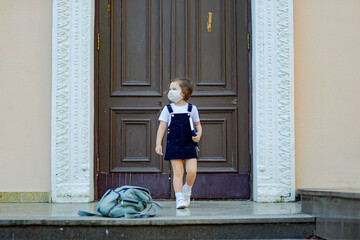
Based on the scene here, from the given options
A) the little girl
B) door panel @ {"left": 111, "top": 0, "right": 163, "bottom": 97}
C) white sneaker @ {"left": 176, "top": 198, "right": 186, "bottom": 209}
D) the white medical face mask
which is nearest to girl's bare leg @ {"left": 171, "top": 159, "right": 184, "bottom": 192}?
the little girl

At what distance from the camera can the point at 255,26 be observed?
6.02 m

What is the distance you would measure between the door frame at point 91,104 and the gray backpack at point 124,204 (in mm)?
1452

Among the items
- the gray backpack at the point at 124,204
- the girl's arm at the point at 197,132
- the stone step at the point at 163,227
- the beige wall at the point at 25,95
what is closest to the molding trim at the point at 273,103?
the girl's arm at the point at 197,132

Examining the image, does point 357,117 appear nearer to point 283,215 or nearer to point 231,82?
point 231,82

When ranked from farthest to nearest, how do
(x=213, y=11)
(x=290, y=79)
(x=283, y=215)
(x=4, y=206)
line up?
(x=213, y=11)
(x=290, y=79)
(x=4, y=206)
(x=283, y=215)

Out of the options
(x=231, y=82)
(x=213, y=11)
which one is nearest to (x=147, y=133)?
(x=231, y=82)

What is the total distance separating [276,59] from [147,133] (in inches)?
66.6

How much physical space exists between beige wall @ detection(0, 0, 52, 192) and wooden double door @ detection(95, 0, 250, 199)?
0.60 m

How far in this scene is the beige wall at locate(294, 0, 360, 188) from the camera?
19.5 feet

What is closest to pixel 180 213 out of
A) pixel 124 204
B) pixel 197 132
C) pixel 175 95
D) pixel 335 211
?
pixel 124 204

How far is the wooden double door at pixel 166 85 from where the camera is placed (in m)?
6.17

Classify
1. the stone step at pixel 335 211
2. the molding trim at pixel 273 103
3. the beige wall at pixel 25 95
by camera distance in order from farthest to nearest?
the beige wall at pixel 25 95
the molding trim at pixel 273 103
the stone step at pixel 335 211

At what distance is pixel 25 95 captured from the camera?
19.7 ft

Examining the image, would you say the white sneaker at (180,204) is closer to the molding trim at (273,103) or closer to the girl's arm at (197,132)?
the girl's arm at (197,132)
